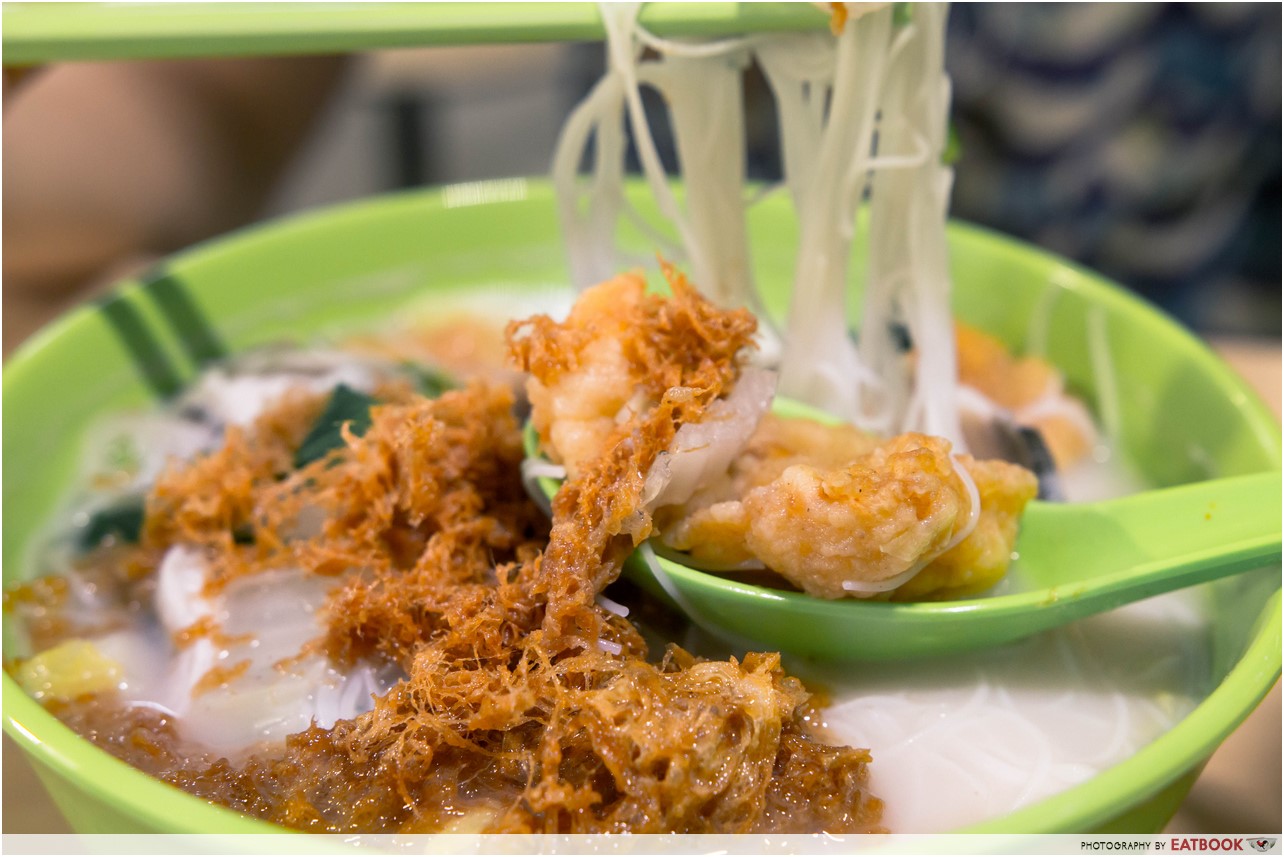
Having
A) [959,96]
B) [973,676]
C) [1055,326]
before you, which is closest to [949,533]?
[973,676]

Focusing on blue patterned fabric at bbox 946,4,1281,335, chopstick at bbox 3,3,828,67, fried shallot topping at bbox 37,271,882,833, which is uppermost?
chopstick at bbox 3,3,828,67

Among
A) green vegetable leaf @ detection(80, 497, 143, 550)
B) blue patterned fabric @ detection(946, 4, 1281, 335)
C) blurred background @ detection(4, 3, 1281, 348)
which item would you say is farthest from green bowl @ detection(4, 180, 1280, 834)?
blue patterned fabric @ detection(946, 4, 1281, 335)

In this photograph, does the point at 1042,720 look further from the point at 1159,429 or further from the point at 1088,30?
the point at 1088,30

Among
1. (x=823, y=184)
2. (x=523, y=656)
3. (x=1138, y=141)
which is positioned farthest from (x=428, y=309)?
(x=1138, y=141)

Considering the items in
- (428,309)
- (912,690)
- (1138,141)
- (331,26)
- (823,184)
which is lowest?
(1138,141)

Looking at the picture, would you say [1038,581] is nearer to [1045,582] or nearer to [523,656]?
[1045,582]

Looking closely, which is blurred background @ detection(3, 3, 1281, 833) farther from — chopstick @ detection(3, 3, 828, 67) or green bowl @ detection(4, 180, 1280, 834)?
chopstick @ detection(3, 3, 828, 67)

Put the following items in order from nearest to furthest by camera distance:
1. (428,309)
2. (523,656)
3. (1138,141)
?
(523,656) → (428,309) → (1138,141)
